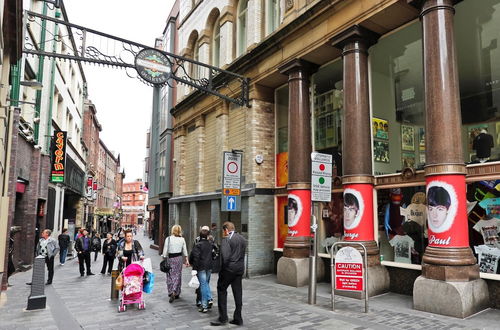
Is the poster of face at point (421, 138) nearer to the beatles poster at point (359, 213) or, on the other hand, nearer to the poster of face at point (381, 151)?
the poster of face at point (381, 151)

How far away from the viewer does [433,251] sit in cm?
714

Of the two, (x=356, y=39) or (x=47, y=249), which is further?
(x=47, y=249)

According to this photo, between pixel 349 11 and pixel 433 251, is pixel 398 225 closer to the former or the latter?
pixel 433 251

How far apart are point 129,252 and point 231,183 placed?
3.71 metres

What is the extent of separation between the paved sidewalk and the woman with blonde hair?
27 cm

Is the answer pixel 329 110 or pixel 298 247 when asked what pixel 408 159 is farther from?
pixel 298 247

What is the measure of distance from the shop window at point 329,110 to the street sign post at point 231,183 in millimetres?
2577

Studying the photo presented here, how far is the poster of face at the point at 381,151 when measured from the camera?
32.5 feet

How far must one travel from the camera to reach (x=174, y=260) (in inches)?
343

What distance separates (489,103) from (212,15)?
504 inches

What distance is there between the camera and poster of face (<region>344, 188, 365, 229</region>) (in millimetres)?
8836

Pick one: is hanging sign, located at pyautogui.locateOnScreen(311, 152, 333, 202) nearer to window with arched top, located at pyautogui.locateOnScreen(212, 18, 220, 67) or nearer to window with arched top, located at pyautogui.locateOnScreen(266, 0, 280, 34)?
Result: window with arched top, located at pyautogui.locateOnScreen(266, 0, 280, 34)

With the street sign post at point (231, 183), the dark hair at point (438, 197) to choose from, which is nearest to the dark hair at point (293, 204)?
the street sign post at point (231, 183)

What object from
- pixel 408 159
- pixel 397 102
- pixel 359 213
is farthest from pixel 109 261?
pixel 397 102
